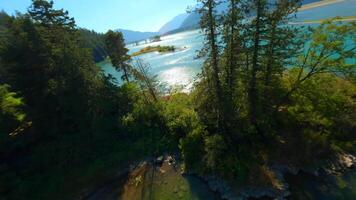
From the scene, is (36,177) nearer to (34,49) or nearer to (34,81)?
(34,81)

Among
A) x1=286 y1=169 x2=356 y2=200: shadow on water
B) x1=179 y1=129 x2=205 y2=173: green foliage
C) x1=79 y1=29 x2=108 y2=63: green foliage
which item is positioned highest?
x1=79 y1=29 x2=108 y2=63: green foliage

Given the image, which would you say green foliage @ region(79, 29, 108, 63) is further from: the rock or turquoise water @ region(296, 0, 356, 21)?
turquoise water @ region(296, 0, 356, 21)

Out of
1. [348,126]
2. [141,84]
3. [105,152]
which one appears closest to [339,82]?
[348,126]

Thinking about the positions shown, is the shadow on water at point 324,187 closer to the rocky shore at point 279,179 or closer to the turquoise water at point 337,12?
the rocky shore at point 279,179

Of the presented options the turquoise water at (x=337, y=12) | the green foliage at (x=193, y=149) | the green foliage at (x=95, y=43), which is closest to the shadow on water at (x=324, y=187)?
the green foliage at (x=193, y=149)

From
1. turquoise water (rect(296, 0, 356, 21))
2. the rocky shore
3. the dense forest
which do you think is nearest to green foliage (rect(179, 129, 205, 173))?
the dense forest

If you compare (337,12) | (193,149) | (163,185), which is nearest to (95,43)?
(193,149)
